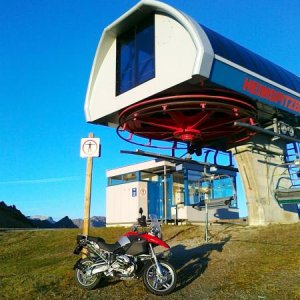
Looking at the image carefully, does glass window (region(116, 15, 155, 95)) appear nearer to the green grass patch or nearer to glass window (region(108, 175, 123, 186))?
the green grass patch

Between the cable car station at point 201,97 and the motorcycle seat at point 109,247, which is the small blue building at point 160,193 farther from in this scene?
the motorcycle seat at point 109,247

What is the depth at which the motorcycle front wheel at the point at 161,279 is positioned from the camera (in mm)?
6491

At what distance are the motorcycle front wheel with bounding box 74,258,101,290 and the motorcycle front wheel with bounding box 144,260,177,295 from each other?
108 cm

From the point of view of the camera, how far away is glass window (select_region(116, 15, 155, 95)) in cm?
1390

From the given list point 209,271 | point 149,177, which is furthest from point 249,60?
point 149,177

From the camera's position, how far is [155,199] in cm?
2503

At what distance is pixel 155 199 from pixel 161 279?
1847 cm

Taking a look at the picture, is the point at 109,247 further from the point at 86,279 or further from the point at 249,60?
the point at 249,60

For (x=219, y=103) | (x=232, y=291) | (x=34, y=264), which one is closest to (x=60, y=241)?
(x=34, y=264)

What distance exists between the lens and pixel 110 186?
27.3 metres

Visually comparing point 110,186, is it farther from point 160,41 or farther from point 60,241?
point 160,41

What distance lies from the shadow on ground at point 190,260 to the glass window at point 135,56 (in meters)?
6.21

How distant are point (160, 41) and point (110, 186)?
51.6ft

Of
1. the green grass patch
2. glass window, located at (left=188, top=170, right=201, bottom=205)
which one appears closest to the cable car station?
the green grass patch
